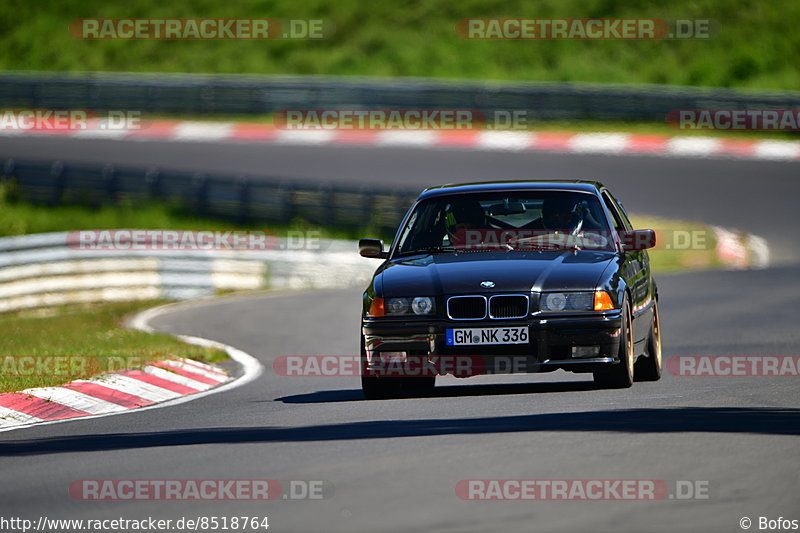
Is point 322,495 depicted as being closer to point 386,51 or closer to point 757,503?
point 757,503

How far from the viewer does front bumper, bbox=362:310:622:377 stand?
31.4 ft

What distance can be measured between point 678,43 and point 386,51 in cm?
798

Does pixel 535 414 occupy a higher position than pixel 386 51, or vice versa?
pixel 386 51

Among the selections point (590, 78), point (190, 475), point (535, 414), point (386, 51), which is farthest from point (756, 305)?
point (386, 51)

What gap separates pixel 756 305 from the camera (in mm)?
17250

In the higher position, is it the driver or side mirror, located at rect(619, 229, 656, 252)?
the driver

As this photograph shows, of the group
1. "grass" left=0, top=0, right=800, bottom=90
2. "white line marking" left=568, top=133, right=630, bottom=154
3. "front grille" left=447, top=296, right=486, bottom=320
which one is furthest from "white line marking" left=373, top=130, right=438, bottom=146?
"front grille" left=447, top=296, right=486, bottom=320

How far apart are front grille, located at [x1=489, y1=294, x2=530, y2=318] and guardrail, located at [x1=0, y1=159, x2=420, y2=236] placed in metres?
14.9

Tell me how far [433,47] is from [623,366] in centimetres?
3247

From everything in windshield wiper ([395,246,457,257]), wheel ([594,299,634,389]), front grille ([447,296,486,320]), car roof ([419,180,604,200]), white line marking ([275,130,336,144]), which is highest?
white line marking ([275,130,336,144])

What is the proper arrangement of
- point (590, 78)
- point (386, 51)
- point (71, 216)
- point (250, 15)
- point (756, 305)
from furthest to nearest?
point (250, 15)
point (386, 51)
point (590, 78)
point (71, 216)
point (756, 305)

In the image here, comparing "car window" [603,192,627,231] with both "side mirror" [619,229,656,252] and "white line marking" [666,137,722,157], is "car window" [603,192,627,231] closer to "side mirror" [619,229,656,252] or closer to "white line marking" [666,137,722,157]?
"side mirror" [619,229,656,252]

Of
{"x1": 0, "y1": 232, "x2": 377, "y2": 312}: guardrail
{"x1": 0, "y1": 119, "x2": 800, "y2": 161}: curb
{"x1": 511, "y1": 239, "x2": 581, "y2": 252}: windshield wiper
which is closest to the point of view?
{"x1": 511, "y1": 239, "x2": 581, "y2": 252}: windshield wiper

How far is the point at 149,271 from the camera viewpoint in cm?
2130
